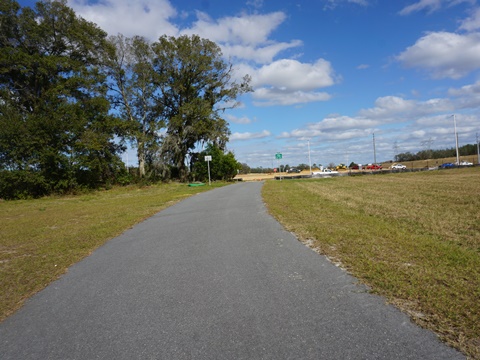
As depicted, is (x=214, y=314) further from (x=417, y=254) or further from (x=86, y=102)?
(x=86, y=102)

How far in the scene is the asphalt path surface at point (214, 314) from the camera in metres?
3.26

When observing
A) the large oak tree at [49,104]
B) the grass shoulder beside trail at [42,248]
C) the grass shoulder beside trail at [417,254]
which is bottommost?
the grass shoulder beside trail at [417,254]

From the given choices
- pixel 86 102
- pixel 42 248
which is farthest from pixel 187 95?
pixel 42 248

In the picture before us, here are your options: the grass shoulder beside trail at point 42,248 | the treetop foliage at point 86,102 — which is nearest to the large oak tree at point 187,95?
the treetop foliage at point 86,102

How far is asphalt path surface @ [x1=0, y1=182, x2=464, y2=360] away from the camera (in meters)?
3.26

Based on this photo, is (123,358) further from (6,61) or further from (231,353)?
(6,61)

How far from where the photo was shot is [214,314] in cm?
406

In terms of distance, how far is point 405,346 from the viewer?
3137 millimetres

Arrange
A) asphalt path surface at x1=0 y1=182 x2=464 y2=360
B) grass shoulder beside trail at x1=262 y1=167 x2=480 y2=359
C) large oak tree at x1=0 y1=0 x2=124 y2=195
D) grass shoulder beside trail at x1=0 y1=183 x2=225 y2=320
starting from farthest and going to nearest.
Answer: large oak tree at x1=0 y1=0 x2=124 y2=195 → grass shoulder beside trail at x1=0 y1=183 x2=225 y2=320 → grass shoulder beside trail at x1=262 y1=167 x2=480 y2=359 → asphalt path surface at x1=0 y1=182 x2=464 y2=360

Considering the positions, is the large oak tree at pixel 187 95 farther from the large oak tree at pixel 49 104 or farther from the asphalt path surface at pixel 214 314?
the asphalt path surface at pixel 214 314

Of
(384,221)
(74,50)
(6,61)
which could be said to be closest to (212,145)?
(74,50)

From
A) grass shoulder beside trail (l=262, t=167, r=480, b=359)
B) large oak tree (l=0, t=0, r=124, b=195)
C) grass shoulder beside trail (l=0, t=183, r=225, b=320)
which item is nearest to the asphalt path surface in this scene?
grass shoulder beside trail (l=262, t=167, r=480, b=359)

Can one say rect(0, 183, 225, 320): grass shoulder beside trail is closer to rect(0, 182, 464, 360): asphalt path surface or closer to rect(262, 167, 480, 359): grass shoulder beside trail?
rect(0, 182, 464, 360): asphalt path surface

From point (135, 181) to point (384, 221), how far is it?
115 feet
